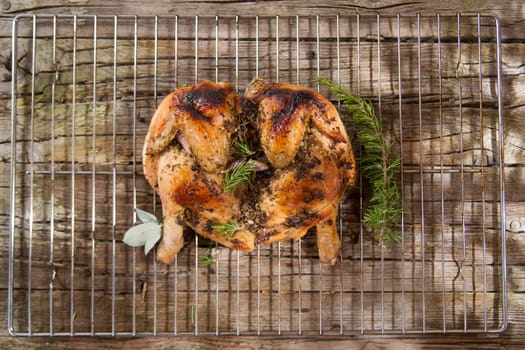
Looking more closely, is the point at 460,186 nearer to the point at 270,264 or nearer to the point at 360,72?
the point at 360,72

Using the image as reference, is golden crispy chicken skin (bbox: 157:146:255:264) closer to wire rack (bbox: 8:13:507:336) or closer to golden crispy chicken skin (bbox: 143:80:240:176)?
golden crispy chicken skin (bbox: 143:80:240:176)

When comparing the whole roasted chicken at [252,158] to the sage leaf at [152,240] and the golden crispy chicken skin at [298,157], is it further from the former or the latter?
the sage leaf at [152,240]

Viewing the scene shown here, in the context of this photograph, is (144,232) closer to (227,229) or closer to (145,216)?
(145,216)

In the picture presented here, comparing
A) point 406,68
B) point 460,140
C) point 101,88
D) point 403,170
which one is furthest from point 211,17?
point 460,140

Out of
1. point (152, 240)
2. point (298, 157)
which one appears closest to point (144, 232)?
point (152, 240)

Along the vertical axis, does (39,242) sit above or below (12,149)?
below

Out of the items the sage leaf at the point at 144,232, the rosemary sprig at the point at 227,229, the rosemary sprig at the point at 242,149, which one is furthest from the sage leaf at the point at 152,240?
the rosemary sprig at the point at 242,149

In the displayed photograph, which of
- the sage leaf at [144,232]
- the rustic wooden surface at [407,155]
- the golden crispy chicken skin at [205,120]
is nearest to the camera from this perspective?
the golden crispy chicken skin at [205,120]
